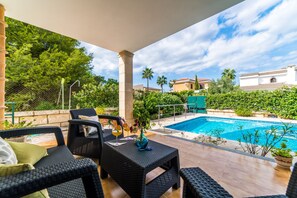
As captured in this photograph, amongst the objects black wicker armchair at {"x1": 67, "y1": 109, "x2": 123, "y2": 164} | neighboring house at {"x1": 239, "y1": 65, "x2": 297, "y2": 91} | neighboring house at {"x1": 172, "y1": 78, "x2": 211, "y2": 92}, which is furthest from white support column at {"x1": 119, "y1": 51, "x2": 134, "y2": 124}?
neighboring house at {"x1": 172, "y1": 78, "x2": 211, "y2": 92}

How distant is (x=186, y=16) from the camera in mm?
2336

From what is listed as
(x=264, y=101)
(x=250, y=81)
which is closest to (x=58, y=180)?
(x=264, y=101)

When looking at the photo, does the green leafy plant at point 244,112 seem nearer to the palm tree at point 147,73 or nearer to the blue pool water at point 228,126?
the blue pool water at point 228,126

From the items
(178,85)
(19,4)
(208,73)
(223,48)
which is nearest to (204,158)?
(19,4)

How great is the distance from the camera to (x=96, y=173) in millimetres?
706

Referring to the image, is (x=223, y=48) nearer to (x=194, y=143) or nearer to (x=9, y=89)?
(x=194, y=143)

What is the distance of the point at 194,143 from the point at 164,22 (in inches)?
101

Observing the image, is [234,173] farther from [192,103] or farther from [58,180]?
[192,103]

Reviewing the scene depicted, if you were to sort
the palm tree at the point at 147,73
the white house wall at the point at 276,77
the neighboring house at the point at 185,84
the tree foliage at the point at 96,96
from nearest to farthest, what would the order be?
1. the tree foliage at the point at 96,96
2. the white house wall at the point at 276,77
3. the palm tree at the point at 147,73
4. the neighboring house at the point at 185,84

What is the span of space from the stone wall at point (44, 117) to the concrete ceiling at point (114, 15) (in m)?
2.16

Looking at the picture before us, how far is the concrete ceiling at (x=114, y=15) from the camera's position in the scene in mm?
2035

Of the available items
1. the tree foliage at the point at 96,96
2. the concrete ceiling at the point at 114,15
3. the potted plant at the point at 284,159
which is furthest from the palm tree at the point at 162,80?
the potted plant at the point at 284,159

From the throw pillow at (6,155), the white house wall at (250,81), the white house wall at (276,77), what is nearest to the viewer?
the throw pillow at (6,155)

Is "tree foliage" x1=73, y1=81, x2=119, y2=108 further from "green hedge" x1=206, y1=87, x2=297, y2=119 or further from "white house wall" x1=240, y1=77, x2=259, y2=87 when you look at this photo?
"white house wall" x1=240, y1=77, x2=259, y2=87
